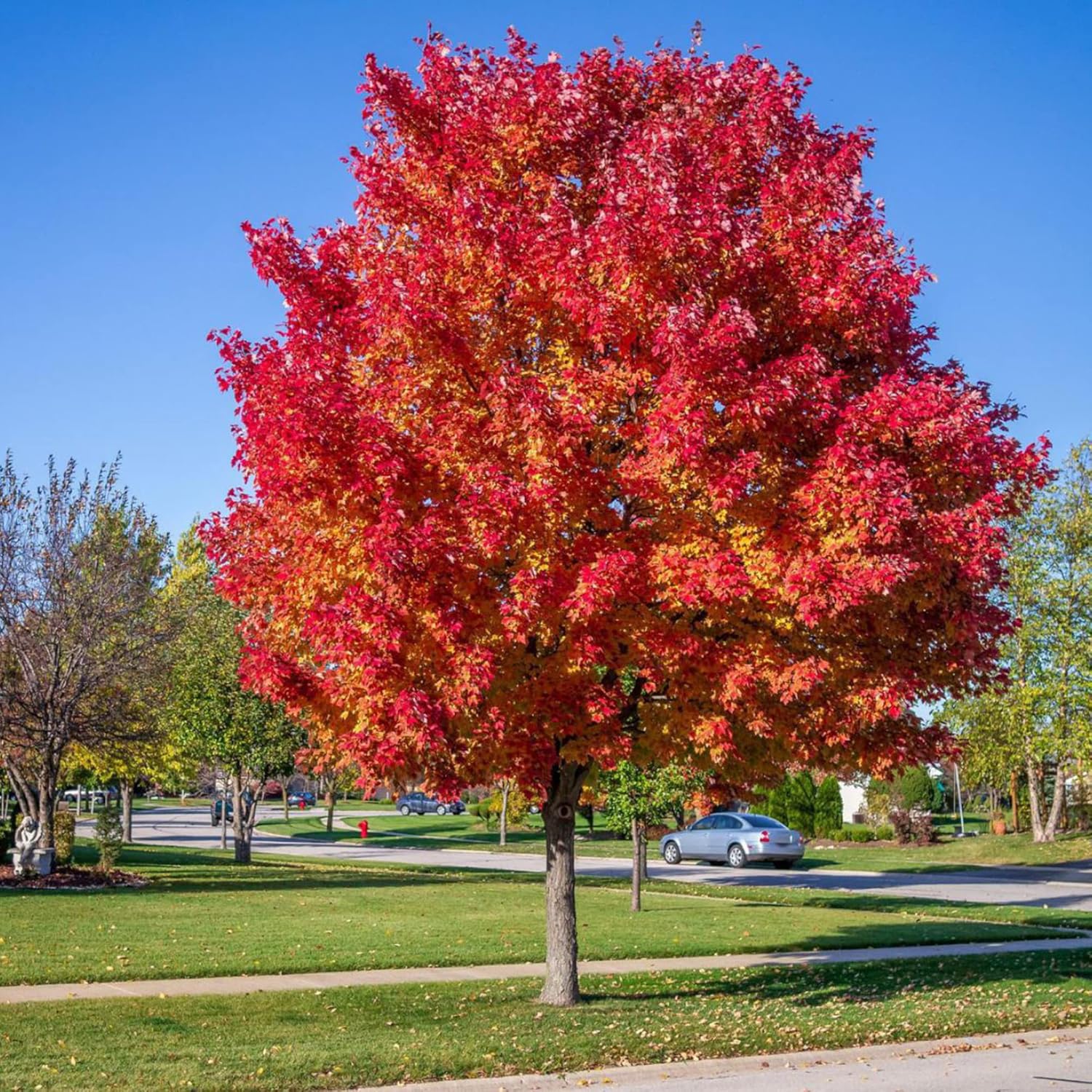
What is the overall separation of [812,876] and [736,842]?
10.6 ft

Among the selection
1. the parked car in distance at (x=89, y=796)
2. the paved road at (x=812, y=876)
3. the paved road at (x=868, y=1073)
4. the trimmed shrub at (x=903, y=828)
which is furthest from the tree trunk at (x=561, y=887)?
the parked car in distance at (x=89, y=796)

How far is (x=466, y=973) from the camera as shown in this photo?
14734 mm

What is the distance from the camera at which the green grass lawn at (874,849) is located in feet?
122

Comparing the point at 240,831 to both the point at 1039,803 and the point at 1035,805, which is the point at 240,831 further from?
the point at 1039,803

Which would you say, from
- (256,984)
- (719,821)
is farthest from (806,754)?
(719,821)

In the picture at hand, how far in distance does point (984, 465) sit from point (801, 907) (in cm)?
1628

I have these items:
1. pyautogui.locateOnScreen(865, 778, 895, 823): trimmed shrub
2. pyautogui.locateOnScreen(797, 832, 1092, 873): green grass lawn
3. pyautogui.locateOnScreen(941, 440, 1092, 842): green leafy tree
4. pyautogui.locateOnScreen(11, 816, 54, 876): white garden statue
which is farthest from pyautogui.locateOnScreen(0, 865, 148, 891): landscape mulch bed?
pyautogui.locateOnScreen(865, 778, 895, 823): trimmed shrub

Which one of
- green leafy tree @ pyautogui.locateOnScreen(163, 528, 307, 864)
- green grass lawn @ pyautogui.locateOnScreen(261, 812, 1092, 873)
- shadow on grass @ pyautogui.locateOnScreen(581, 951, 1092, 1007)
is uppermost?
green leafy tree @ pyautogui.locateOnScreen(163, 528, 307, 864)

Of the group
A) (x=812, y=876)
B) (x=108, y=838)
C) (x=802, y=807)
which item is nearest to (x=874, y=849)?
(x=802, y=807)

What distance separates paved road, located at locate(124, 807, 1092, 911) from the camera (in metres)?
27.4

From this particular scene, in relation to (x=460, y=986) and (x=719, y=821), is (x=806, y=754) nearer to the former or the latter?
(x=460, y=986)

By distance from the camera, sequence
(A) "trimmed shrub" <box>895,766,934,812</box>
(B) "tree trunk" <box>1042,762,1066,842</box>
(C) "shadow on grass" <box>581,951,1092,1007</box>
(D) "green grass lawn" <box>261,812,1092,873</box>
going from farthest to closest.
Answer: (A) "trimmed shrub" <box>895,766,934,812</box>
(B) "tree trunk" <box>1042,762,1066,842</box>
(D) "green grass lawn" <box>261,812,1092,873</box>
(C) "shadow on grass" <box>581,951,1092,1007</box>

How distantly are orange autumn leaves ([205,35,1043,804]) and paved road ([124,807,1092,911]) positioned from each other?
687 inches

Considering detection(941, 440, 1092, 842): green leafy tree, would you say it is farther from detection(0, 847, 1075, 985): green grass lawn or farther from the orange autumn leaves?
the orange autumn leaves
